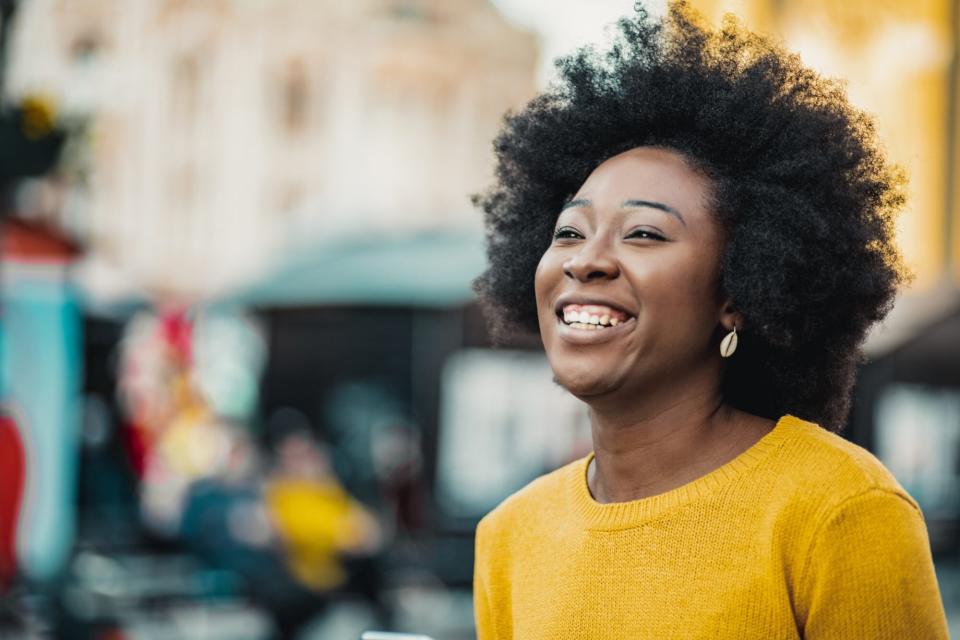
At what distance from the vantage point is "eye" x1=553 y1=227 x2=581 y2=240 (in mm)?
1981

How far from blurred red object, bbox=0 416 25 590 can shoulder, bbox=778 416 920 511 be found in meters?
4.36

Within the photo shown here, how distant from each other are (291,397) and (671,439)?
10386 millimetres

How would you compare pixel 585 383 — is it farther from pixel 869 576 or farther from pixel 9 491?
pixel 9 491

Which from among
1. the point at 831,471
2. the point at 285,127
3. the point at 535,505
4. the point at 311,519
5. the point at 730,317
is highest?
the point at 285,127

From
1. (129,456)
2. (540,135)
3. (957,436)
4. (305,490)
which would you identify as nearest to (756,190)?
(540,135)

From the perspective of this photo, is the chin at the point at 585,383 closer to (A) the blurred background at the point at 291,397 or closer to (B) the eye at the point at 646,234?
(B) the eye at the point at 646,234

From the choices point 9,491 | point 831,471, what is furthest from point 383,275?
point 831,471

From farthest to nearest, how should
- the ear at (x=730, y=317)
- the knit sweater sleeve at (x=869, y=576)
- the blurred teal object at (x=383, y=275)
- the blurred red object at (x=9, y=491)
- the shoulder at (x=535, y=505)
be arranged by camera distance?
the blurred teal object at (x=383, y=275)
the blurred red object at (x=9, y=491)
the shoulder at (x=535, y=505)
the ear at (x=730, y=317)
the knit sweater sleeve at (x=869, y=576)

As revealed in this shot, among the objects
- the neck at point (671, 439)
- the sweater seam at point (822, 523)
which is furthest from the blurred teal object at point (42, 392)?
the sweater seam at point (822, 523)

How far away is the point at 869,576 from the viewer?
1606 mm

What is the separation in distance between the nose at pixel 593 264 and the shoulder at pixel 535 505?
400mm

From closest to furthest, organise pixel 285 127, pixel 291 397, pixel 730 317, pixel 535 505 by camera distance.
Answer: pixel 730 317
pixel 535 505
pixel 291 397
pixel 285 127

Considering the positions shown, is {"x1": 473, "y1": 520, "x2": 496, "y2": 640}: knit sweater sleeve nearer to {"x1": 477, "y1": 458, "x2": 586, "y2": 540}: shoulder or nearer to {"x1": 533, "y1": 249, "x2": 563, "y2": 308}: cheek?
{"x1": 477, "y1": 458, "x2": 586, "y2": 540}: shoulder

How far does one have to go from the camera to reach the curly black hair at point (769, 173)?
190cm
